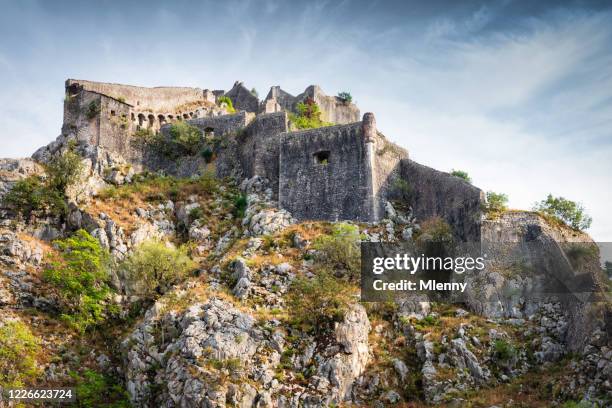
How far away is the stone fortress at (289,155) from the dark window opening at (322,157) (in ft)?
0.21

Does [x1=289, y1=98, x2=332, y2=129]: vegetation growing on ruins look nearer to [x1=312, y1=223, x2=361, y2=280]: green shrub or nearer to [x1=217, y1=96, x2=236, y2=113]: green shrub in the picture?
[x1=217, y1=96, x2=236, y2=113]: green shrub

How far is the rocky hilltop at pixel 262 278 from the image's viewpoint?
1078 inches

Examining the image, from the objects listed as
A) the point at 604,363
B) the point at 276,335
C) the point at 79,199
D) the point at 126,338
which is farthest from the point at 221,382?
the point at 79,199

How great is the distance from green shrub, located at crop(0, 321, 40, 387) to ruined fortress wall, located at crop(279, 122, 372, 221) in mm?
15881

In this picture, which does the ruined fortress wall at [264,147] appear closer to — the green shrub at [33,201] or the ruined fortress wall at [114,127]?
the ruined fortress wall at [114,127]

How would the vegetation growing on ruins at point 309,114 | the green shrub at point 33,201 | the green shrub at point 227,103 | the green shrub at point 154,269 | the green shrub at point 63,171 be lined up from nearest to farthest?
the green shrub at point 154,269 < the green shrub at point 33,201 < the green shrub at point 63,171 < the vegetation growing on ruins at point 309,114 < the green shrub at point 227,103

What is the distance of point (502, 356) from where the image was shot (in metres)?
28.1

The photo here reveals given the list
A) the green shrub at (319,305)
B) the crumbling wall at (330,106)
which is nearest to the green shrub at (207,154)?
the crumbling wall at (330,106)

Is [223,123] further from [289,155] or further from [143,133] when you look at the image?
[289,155]

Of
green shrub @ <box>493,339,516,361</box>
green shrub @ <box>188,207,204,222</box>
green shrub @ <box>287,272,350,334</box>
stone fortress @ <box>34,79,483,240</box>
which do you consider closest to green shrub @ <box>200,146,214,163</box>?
stone fortress @ <box>34,79,483,240</box>

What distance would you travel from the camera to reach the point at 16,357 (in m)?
28.0

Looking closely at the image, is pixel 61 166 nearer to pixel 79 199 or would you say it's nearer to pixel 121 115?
pixel 79 199

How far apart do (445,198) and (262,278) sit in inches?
424

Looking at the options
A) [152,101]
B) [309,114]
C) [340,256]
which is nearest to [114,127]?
[152,101]
